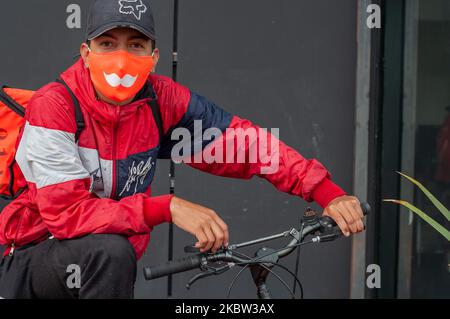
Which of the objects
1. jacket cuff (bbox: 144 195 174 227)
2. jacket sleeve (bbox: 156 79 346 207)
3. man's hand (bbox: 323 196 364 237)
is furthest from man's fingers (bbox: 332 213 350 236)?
jacket cuff (bbox: 144 195 174 227)

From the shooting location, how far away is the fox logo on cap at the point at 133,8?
2953 mm

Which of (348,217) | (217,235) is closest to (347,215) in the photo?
(348,217)

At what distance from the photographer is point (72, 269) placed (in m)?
2.81

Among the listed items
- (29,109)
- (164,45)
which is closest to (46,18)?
(164,45)

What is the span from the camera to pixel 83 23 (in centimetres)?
465

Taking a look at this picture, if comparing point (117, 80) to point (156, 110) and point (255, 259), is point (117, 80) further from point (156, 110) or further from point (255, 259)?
point (255, 259)

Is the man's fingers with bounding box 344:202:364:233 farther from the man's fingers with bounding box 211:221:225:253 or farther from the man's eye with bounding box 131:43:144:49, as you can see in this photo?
the man's eye with bounding box 131:43:144:49

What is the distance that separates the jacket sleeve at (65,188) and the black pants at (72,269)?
0.05m

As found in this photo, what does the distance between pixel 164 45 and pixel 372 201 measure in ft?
4.45

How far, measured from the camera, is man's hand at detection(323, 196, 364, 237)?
8.95 ft
